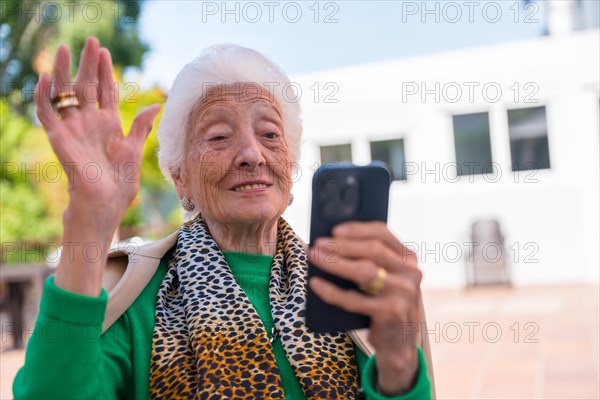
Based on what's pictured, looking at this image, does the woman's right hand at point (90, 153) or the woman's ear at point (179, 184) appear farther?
the woman's ear at point (179, 184)

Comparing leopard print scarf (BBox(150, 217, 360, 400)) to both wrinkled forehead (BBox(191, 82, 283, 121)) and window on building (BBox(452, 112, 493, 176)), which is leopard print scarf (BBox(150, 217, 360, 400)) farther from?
window on building (BBox(452, 112, 493, 176))

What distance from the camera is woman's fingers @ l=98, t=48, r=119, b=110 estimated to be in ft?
3.94

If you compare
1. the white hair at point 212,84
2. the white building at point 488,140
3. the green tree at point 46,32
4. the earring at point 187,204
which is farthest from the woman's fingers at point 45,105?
the green tree at point 46,32

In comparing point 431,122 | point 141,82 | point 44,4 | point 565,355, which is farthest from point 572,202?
point 44,4

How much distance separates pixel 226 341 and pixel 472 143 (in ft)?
34.6

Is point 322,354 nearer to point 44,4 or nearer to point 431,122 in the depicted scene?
point 431,122

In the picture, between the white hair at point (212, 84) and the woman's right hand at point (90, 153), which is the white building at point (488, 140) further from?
the woman's right hand at point (90, 153)

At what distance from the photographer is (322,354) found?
1.65m

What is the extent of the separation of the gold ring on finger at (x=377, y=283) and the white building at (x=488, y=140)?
9690 millimetres

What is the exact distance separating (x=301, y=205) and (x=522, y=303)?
15.8 ft

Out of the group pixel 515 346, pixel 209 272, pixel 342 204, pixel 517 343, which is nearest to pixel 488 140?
pixel 517 343

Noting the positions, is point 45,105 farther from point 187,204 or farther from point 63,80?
point 187,204

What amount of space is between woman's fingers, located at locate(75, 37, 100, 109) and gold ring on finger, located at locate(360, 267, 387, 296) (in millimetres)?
583

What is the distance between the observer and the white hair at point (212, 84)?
6.10ft
